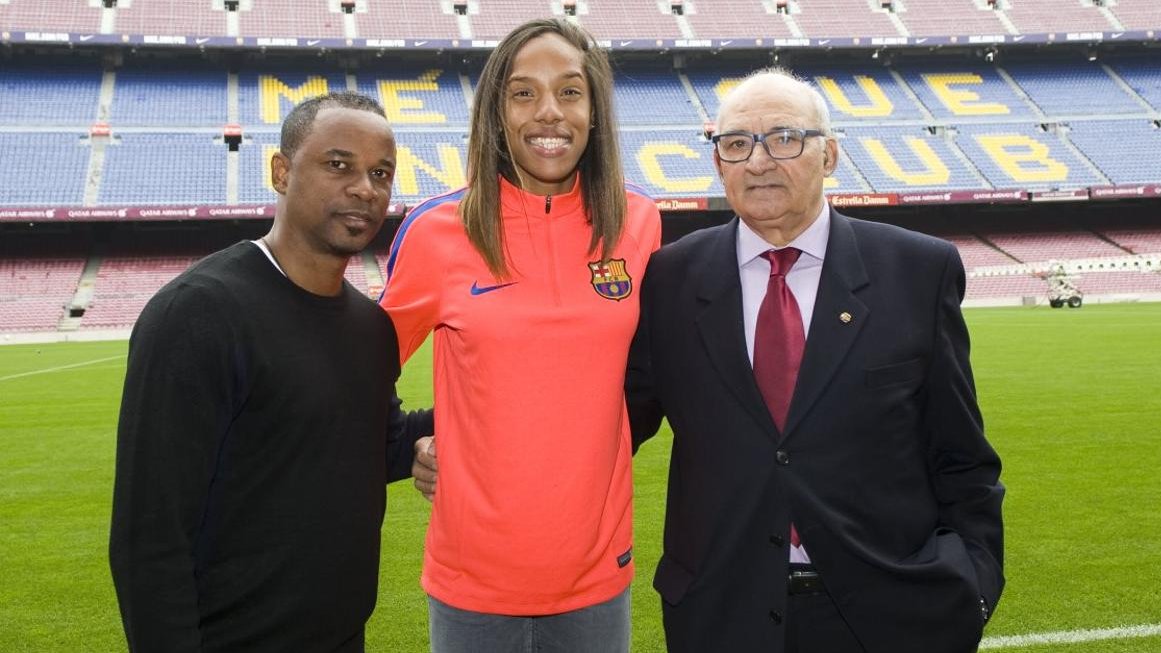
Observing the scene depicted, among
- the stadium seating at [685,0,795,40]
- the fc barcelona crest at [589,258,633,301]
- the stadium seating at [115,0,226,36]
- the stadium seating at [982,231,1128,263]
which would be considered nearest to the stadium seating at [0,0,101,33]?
the stadium seating at [115,0,226,36]

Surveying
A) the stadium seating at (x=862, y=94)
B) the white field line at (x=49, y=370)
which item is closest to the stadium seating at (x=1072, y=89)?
the stadium seating at (x=862, y=94)

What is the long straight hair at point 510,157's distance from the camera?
7.79 feet

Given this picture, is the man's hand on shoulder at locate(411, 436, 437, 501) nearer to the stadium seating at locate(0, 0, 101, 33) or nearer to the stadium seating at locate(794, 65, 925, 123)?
the stadium seating at locate(794, 65, 925, 123)

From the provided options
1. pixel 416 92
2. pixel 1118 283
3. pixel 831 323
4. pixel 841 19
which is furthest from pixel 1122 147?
pixel 831 323

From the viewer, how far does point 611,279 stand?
2.40 m

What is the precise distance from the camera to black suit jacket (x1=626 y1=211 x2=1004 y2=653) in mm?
2082

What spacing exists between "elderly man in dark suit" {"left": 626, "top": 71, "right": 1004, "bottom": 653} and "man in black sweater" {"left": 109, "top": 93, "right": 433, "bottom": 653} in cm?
82

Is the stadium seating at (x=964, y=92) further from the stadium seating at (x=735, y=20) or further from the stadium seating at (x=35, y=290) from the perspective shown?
the stadium seating at (x=35, y=290)

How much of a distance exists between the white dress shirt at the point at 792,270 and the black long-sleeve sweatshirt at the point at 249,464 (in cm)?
97

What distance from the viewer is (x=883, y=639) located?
82.9 inches

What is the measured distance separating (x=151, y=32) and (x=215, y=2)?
3869mm

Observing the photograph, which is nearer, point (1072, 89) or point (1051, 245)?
point (1051, 245)

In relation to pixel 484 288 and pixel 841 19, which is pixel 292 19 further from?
pixel 484 288

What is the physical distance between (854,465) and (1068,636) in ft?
8.95
